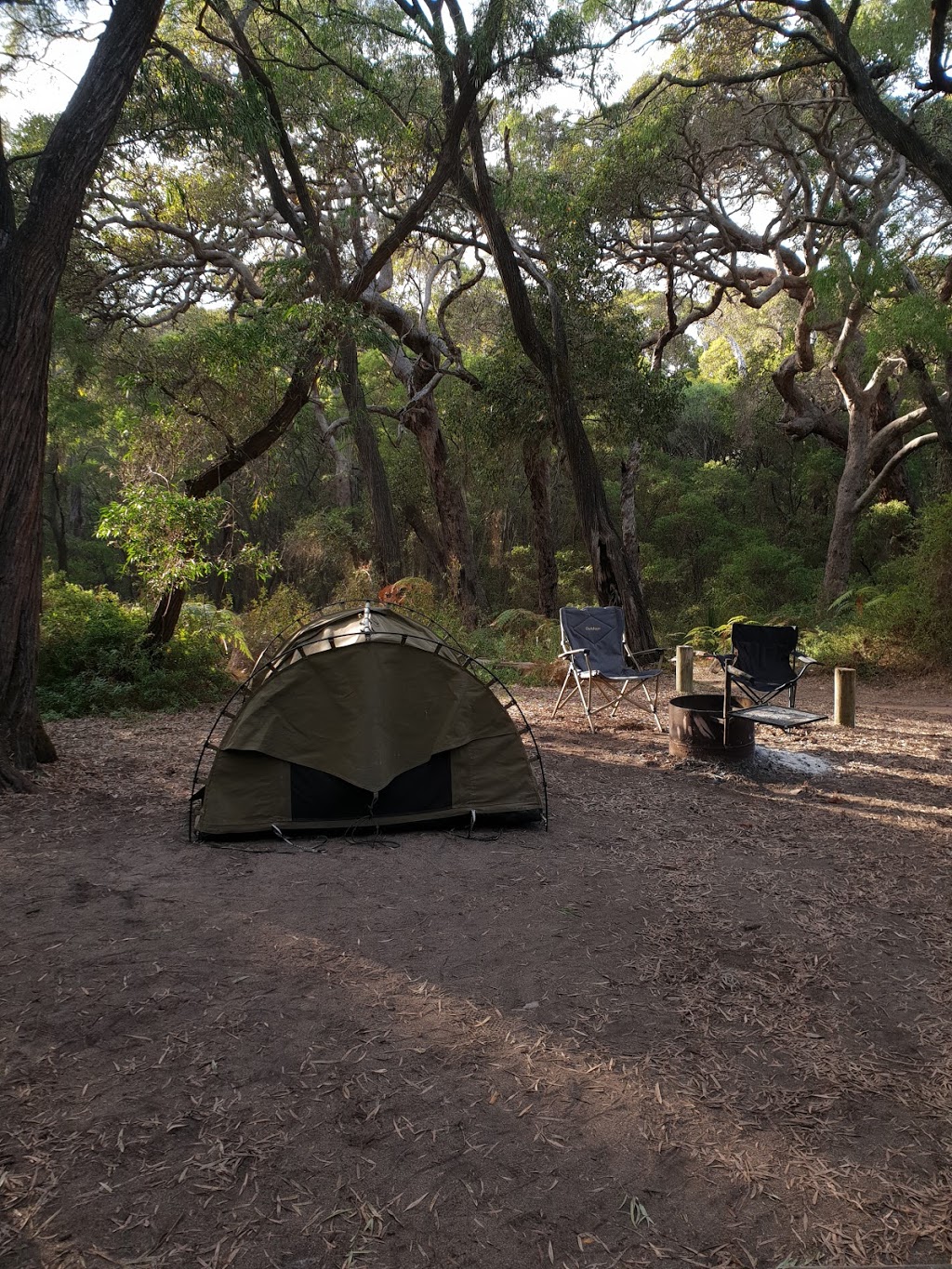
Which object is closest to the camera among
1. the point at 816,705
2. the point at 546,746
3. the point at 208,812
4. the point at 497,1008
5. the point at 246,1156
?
the point at 246,1156

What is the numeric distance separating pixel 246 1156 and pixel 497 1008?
1.05m

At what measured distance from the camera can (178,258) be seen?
1245 centimetres

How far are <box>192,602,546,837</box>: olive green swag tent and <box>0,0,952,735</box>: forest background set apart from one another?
381cm

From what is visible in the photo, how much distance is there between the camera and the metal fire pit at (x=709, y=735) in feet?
20.5

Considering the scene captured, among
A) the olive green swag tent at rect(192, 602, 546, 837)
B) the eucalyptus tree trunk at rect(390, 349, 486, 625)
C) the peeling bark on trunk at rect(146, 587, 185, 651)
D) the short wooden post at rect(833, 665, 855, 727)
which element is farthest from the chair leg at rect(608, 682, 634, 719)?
the eucalyptus tree trunk at rect(390, 349, 486, 625)

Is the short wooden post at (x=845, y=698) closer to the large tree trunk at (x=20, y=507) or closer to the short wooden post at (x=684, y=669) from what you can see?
Answer: the short wooden post at (x=684, y=669)

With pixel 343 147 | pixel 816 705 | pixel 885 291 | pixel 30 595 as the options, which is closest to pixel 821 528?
pixel 885 291

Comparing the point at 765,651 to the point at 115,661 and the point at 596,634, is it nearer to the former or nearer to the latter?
the point at 596,634

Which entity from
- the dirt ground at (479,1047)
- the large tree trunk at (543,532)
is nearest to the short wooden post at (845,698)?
the dirt ground at (479,1047)

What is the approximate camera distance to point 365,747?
4.71 m

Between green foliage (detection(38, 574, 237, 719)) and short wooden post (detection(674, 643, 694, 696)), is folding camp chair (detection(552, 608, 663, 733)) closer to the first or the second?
short wooden post (detection(674, 643, 694, 696))

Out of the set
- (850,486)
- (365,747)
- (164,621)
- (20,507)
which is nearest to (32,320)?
(20,507)

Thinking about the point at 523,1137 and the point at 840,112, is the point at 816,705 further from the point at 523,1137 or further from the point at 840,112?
the point at 840,112

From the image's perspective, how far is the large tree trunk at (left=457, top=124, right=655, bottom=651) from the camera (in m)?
9.85
